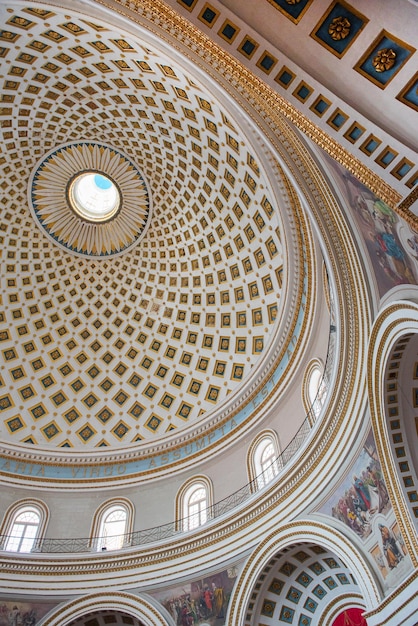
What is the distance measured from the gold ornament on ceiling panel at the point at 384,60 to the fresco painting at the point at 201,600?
15164 millimetres

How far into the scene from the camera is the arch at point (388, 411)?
36.2 ft

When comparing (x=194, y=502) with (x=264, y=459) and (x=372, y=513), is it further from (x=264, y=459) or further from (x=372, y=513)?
(x=372, y=513)

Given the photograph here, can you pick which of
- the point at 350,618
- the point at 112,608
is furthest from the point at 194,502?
the point at 350,618

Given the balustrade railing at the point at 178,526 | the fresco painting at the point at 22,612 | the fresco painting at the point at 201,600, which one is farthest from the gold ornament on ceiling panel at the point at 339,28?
the fresco painting at the point at 22,612

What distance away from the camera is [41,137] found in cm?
2403

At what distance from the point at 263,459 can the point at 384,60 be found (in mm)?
15670

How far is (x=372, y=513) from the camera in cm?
1273

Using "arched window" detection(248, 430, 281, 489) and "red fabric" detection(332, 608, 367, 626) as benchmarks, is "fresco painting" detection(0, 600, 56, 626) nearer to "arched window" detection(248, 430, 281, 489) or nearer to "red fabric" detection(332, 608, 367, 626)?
"arched window" detection(248, 430, 281, 489)

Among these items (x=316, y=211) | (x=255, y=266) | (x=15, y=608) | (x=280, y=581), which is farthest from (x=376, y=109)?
(x=15, y=608)

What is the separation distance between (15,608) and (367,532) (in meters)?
12.7

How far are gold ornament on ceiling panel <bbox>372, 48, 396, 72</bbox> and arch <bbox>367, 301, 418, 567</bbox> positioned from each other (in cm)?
535

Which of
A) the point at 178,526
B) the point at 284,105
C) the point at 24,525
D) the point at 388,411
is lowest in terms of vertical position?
the point at 24,525

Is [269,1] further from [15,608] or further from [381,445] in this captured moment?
[15,608]

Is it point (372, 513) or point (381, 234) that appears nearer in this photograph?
point (381, 234)
